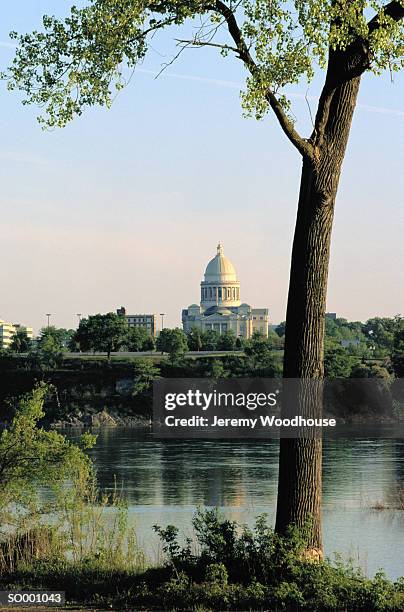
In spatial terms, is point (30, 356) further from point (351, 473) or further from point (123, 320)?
point (351, 473)

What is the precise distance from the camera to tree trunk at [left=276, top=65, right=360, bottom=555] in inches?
336

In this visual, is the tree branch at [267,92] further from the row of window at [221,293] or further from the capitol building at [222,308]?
the row of window at [221,293]

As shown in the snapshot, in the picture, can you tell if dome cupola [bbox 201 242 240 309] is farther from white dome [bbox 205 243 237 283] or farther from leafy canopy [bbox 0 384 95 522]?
leafy canopy [bbox 0 384 95 522]

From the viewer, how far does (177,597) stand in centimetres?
771

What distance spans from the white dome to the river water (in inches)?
4699

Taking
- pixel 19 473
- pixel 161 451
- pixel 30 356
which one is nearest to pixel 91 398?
pixel 30 356

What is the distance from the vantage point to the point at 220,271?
16950cm

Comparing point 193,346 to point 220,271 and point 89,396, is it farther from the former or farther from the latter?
point 220,271

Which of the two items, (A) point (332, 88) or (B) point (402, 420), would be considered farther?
(B) point (402, 420)

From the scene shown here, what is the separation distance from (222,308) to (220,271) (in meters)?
6.71

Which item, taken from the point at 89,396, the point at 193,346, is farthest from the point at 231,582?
the point at 193,346

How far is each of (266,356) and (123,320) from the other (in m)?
22.1

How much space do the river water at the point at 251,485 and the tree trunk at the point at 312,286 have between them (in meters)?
4.26

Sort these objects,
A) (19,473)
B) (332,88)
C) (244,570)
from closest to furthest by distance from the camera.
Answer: (244,570), (332,88), (19,473)
